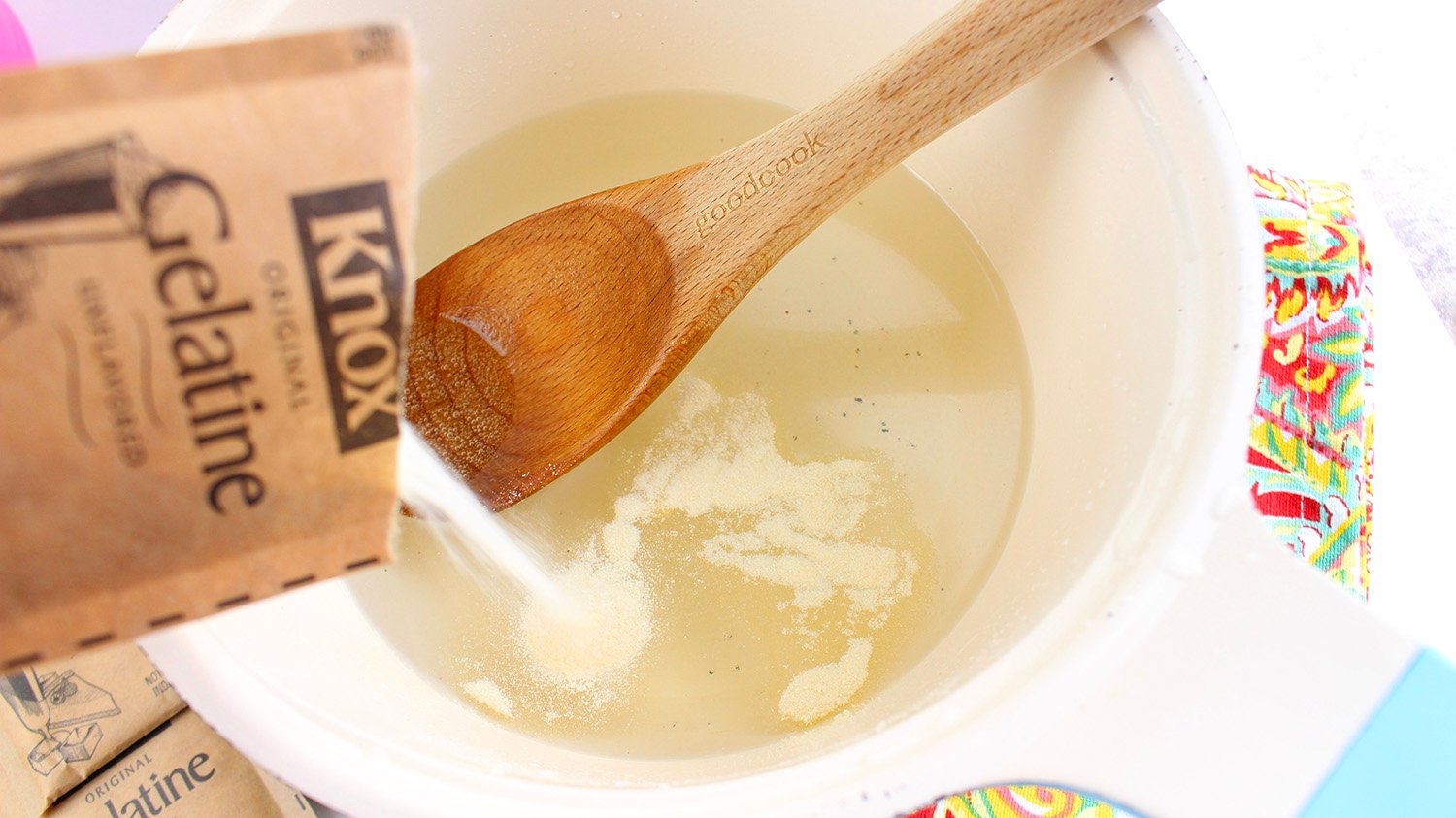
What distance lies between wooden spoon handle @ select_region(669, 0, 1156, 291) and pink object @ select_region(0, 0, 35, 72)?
0.69 m

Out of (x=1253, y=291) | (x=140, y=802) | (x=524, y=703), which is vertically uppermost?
(x=1253, y=291)

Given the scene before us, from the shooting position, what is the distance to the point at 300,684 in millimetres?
520

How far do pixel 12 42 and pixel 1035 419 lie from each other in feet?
3.34

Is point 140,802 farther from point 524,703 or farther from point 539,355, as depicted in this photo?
point 539,355

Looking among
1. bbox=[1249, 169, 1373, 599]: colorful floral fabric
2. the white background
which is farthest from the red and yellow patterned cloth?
the white background

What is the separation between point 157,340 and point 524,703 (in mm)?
454

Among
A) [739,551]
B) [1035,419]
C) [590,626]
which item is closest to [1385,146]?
[1035,419]

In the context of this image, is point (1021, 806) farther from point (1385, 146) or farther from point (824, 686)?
point (1385, 146)

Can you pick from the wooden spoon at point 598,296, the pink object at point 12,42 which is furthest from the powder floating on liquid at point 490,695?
the pink object at point 12,42

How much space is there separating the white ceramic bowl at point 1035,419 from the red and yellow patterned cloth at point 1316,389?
0.21 metres

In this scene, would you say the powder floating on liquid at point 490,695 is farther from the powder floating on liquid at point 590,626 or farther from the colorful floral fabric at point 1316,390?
the colorful floral fabric at point 1316,390

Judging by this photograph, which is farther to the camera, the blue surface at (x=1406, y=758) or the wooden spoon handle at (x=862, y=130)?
the wooden spoon handle at (x=862, y=130)

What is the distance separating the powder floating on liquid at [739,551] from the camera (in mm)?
721

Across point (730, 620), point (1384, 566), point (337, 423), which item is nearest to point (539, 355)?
point (730, 620)
